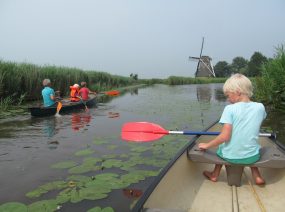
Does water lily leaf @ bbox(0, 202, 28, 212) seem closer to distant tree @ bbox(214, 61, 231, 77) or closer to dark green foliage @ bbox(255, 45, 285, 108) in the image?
dark green foliage @ bbox(255, 45, 285, 108)

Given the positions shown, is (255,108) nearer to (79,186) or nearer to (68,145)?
(79,186)

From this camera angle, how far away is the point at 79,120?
35.9ft

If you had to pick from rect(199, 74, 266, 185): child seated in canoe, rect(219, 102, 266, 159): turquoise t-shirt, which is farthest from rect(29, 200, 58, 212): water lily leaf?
rect(219, 102, 266, 159): turquoise t-shirt

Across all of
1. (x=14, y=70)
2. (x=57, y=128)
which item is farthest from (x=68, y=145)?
(x=14, y=70)

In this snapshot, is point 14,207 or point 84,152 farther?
point 84,152

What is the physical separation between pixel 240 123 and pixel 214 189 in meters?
0.85

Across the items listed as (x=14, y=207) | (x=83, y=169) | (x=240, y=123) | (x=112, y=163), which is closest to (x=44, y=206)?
(x=14, y=207)

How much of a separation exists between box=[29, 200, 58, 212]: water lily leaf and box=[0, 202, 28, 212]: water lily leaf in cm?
8

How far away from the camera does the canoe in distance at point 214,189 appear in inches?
125

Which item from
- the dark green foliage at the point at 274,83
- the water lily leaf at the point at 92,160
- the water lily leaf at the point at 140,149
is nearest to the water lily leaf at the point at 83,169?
the water lily leaf at the point at 92,160

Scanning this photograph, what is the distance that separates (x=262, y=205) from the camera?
10.7 feet

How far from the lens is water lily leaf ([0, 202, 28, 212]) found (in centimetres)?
369

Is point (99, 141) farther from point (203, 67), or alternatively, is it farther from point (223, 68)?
point (223, 68)

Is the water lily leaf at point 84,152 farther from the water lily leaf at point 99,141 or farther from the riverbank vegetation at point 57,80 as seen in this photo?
the riverbank vegetation at point 57,80
